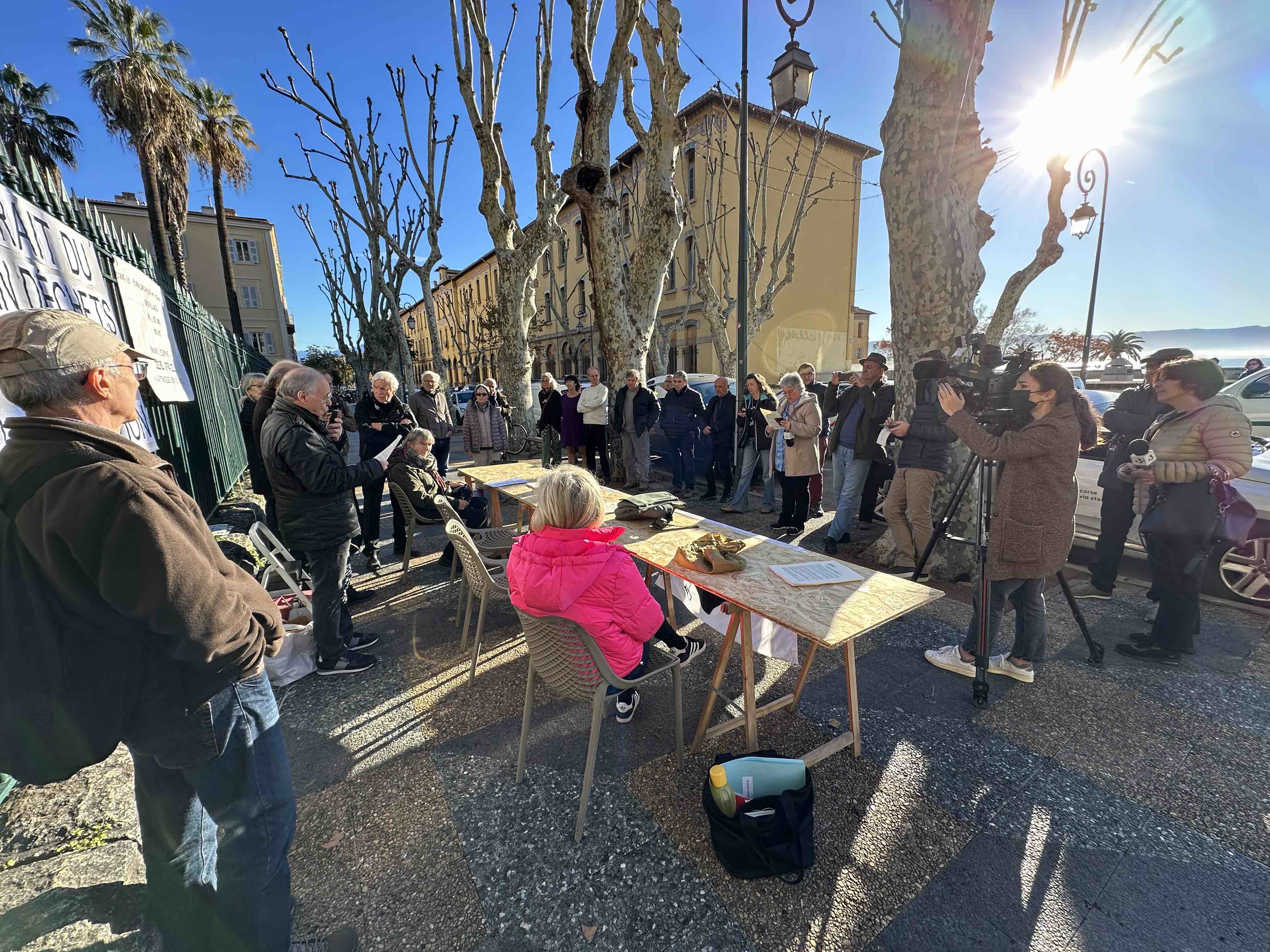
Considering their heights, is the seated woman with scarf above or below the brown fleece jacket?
below

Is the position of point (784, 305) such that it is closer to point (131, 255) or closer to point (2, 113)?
point (131, 255)

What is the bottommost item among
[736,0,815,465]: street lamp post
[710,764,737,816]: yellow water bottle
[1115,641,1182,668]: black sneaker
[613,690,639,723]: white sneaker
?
[1115,641,1182,668]: black sneaker

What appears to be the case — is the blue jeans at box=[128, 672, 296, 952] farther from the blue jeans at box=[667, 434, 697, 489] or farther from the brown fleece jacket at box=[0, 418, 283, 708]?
the blue jeans at box=[667, 434, 697, 489]

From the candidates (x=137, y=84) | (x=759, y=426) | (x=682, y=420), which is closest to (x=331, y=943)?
(x=759, y=426)

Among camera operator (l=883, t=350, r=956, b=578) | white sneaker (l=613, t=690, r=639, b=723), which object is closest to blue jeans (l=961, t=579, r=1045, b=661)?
camera operator (l=883, t=350, r=956, b=578)

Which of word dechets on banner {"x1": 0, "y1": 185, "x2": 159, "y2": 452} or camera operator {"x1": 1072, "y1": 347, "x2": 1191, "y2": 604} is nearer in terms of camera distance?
word dechets on banner {"x1": 0, "y1": 185, "x2": 159, "y2": 452}

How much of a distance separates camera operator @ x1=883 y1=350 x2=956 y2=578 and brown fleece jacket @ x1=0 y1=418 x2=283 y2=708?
14.4ft

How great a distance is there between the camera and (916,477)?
15.6 ft

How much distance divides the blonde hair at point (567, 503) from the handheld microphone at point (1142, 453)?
11.8ft

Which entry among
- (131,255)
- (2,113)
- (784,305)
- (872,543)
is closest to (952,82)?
(872,543)

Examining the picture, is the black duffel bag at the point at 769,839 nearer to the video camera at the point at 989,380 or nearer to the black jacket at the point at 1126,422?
the video camera at the point at 989,380

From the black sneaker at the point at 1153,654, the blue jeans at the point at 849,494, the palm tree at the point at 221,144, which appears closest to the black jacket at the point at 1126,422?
the black sneaker at the point at 1153,654

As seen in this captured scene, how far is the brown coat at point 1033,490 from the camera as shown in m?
2.72

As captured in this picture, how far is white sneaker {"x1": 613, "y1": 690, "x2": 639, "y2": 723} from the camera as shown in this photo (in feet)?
9.46
